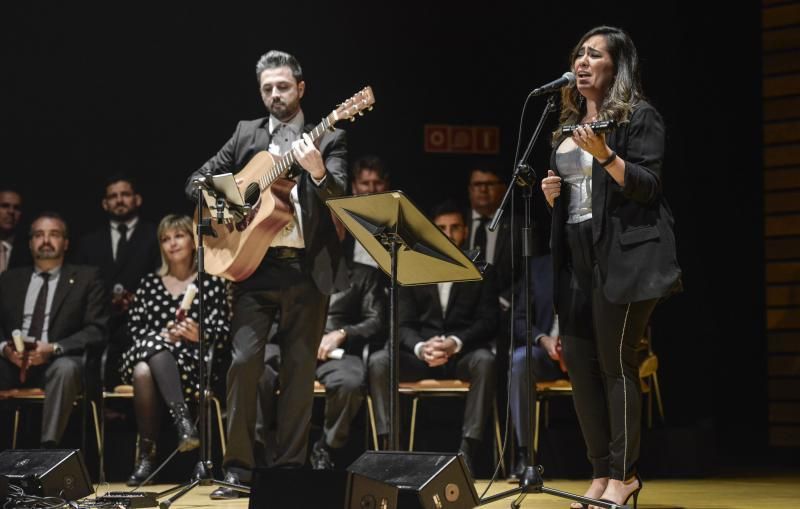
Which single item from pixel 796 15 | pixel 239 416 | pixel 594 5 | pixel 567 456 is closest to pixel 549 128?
pixel 594 5

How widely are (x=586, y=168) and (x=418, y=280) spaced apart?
66cm

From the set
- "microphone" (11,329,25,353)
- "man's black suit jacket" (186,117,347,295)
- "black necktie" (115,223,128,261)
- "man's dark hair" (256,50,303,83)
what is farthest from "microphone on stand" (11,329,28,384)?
"man's dark hair" (256,50,303,83)

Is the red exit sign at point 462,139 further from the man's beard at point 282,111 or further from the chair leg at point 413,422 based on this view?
the man's beard at point 282,111

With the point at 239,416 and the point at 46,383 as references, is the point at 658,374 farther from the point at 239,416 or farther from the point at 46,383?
the point at 46,383

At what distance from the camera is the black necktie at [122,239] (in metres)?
6.23

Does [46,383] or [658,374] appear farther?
[658,374]

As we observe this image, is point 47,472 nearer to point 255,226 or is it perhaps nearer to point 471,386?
point 255,226

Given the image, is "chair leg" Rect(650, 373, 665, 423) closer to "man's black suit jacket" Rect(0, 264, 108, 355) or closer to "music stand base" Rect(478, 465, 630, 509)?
"music stand base" Rect(478, 465, 630, 509)

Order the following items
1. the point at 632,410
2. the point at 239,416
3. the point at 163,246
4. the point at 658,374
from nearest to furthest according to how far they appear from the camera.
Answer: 1. the point at 632,410
2. the point at 239,416
3. the point at 163,246
4. the point at 658,374

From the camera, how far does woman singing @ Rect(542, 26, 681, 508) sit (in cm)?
344

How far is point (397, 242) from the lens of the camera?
11.7 ft

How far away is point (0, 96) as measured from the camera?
654 centimetres

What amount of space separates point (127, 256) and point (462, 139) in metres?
2.05

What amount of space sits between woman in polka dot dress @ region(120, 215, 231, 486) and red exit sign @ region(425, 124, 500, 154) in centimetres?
162
